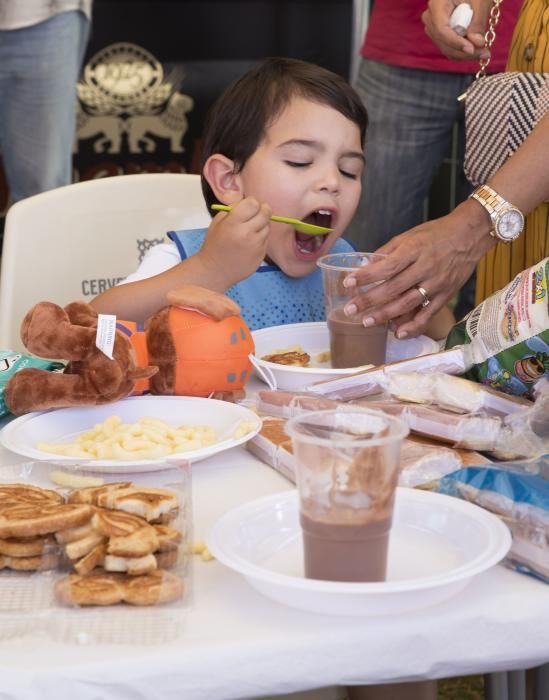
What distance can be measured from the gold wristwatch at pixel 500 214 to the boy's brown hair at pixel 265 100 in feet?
1.33

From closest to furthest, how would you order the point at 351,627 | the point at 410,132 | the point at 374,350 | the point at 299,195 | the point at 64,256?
1. the point at 351,627
2. the point at 374,350
3. the point at 299,195
4. the point at 64,256
5. the point at 410,132

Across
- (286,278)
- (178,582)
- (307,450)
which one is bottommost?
(286,278)

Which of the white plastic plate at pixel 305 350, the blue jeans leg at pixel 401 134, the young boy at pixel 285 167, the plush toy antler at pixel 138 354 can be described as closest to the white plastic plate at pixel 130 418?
the plush toy antler at pixel 138 354

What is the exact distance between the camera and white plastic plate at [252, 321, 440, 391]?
139 cm

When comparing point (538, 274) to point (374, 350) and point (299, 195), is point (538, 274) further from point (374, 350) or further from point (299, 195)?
point (299, 195)

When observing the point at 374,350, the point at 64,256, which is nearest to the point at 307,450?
the point at 374,350

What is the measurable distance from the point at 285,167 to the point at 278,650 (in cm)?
123

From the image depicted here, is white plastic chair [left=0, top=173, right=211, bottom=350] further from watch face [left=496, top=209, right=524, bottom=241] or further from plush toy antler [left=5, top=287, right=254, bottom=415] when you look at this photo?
watch face [left=496, top=209, right=524, bottom=241]

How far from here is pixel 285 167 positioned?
186cm

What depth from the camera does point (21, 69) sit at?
10.2 ft

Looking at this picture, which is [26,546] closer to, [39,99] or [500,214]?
[500,214]

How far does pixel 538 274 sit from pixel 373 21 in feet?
5.96

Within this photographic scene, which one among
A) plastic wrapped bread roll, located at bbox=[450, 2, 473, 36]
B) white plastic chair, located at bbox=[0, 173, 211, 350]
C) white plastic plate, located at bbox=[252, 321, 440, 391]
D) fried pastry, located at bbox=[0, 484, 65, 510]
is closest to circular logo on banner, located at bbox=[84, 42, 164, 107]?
white plastic chair, located at bbox=[0, 173, 211, 350]

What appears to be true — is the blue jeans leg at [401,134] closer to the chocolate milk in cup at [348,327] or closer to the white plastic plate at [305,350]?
the white plastic plate at [305,350]
